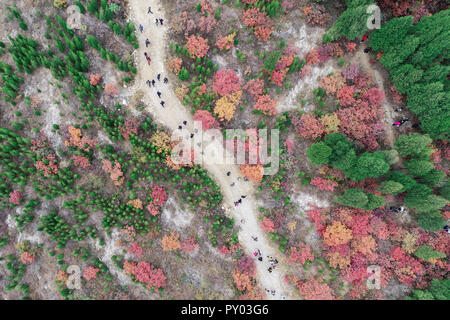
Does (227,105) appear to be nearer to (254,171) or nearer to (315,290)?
(254,171)

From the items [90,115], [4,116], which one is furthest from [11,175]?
[90,115]

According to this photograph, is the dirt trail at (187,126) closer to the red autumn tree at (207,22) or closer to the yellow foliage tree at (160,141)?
the yellow foliage tree at (160,141)

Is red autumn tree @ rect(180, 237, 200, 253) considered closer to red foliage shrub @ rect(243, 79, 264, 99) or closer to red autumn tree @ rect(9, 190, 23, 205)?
red foliage shrub @ rect(243, 79, 264, 99)

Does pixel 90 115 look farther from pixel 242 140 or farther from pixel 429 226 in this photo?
pixel 429 226

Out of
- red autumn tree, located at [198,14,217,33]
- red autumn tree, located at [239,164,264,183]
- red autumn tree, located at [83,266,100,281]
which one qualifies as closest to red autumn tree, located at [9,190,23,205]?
red autumn tree, located at [83,266,100,281]

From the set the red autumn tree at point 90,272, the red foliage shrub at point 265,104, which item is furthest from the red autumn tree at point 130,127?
the red autumn tree at point 90,272
